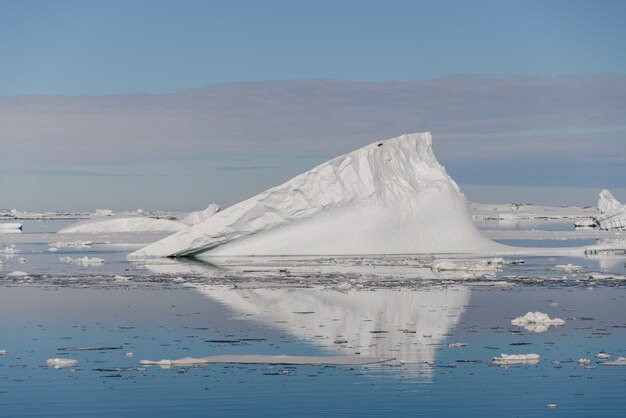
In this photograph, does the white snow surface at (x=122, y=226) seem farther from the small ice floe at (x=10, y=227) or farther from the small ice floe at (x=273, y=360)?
the small ice floe at (x=273, y=360)

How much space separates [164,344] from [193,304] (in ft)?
12.6

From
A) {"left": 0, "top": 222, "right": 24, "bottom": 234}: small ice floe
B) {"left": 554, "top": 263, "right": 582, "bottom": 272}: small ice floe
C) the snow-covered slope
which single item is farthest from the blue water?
{"left": 0, "top": 222, "right": 24, "bottom": 234}: small ice floe

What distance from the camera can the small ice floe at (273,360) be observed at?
9922mm

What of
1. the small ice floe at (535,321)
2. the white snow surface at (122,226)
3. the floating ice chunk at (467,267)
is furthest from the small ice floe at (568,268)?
the white snow surface at (122,226)

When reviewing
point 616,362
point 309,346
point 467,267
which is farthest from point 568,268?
point 616,362

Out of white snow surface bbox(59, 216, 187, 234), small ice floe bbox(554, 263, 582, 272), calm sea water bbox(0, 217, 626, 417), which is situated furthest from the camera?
white snow surface bbox(59, 216, 187, 234)

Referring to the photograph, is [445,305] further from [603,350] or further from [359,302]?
[603,350]

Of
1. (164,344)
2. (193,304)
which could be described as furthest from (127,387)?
(193,304)

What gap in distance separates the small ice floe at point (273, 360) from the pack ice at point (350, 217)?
1290 centimetres

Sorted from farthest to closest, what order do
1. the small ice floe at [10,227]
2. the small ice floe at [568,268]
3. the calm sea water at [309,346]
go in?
the small ice floe at [10,227], the small ice floe at [568,268], the calm sea water at [309,346]

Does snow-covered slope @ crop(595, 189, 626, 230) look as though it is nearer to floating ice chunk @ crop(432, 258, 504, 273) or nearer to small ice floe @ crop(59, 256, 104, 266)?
floating ice chunk @ crop(432, 258, 504, 273)

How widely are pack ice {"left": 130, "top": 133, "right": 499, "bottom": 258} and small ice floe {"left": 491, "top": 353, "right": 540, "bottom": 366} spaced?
1332cm

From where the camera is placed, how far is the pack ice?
23578mm

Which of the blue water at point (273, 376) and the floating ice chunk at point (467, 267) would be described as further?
the floating ice chunk at point (467, 267)
